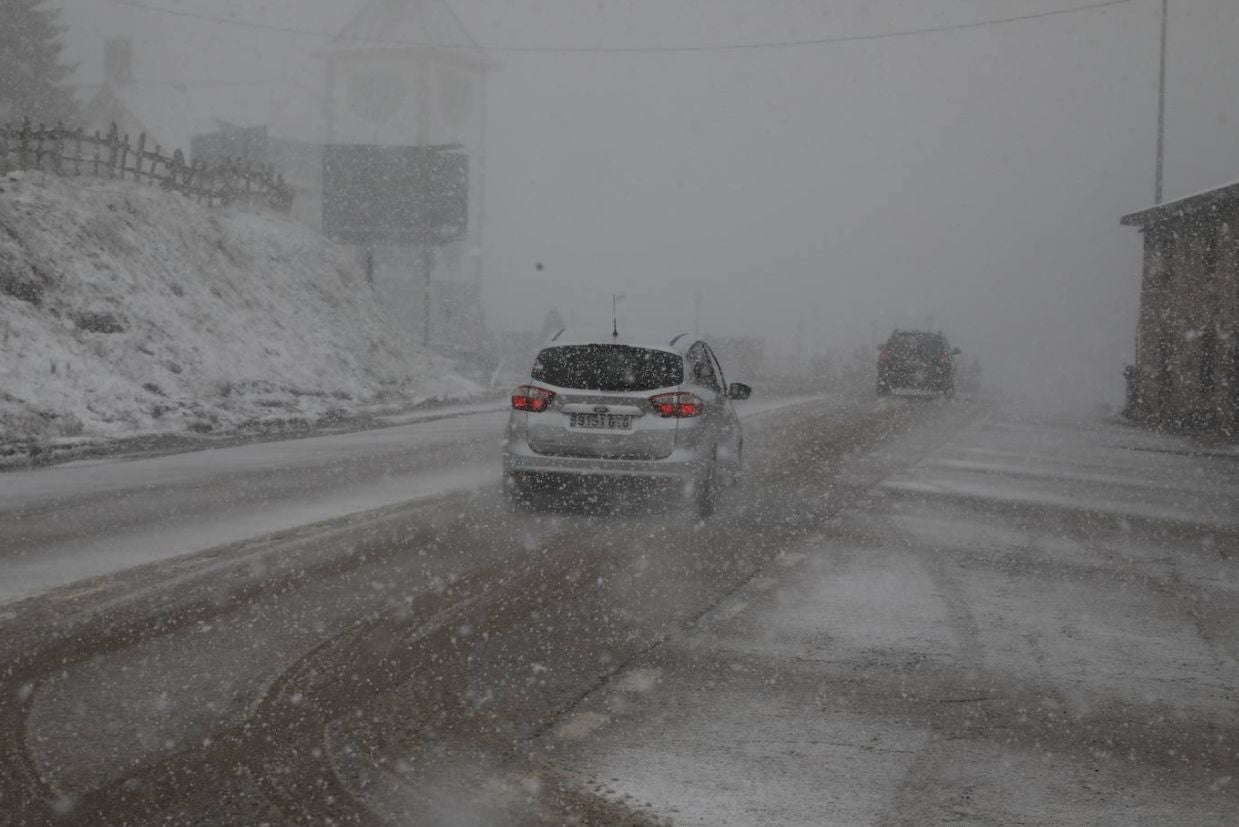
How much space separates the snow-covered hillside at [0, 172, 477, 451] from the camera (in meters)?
19.9

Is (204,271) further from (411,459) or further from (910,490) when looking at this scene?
(910,490)

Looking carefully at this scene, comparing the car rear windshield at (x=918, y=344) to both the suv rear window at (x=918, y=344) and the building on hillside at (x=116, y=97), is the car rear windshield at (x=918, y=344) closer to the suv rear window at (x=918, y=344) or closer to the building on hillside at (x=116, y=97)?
the suv rear window at (x=918, y=344)

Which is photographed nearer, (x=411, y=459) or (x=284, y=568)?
(x=284, y=568)

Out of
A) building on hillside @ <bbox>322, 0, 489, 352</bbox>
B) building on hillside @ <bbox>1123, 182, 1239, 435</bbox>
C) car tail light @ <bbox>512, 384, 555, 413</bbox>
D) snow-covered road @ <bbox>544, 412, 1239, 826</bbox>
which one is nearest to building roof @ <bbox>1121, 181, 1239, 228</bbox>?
building on hillside @ <bbox>1123, 182, 1239, 435</bbox>

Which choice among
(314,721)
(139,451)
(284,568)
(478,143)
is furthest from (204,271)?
(478,143)

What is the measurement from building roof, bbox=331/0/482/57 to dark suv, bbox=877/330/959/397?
5350 centimetres

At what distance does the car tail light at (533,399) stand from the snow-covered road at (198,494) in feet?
5.48

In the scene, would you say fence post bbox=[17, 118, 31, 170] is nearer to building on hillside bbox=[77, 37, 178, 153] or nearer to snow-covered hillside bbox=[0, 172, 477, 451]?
snow-covered hillside bbox=[0, 172, 477, 451]

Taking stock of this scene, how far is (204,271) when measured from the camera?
29781mm

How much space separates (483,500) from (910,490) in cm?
516

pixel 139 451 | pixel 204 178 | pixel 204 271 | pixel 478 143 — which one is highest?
pixel 478 143

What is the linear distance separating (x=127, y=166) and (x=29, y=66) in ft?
81.9

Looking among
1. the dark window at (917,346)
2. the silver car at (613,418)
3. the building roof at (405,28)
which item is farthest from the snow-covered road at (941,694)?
the building roof at (405,28)

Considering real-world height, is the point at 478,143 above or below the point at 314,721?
above
